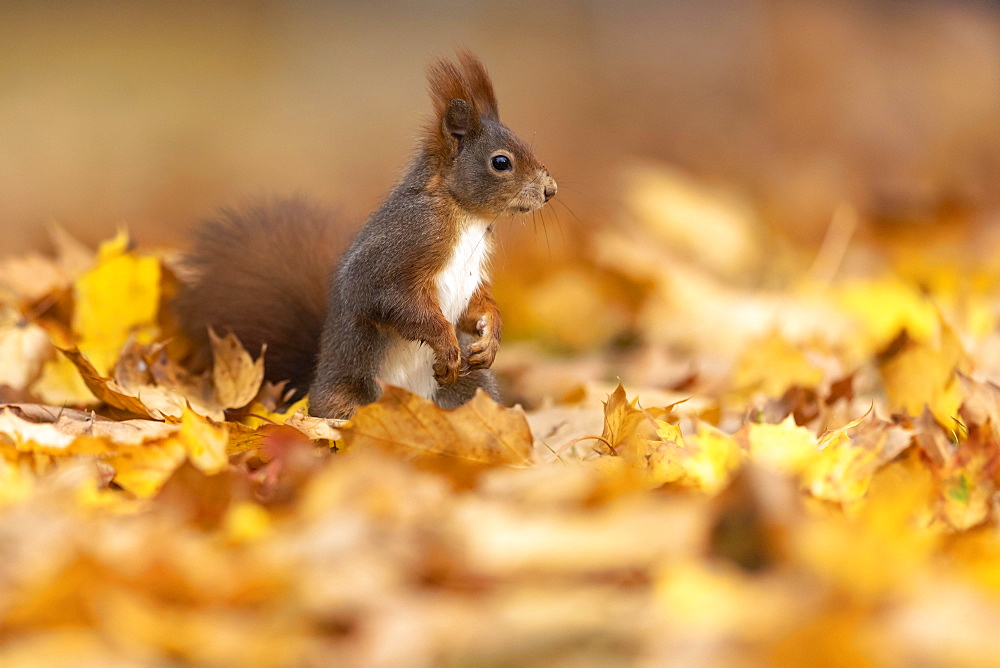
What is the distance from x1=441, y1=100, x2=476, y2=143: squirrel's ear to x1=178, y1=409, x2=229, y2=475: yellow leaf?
0.88 m

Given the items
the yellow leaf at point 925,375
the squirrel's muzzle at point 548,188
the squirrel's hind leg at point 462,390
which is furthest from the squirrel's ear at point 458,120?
the yellow leaf at point 925,375

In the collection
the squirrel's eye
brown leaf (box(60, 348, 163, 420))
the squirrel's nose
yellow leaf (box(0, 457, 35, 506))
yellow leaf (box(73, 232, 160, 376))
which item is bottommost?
yellow leaf (box(0, 457, 35, 506))

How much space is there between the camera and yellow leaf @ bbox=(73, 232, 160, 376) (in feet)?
7.68

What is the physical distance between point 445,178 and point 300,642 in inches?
49.7

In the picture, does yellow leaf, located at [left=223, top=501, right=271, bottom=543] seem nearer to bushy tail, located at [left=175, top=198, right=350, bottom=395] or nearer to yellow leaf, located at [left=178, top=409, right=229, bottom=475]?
yellow leaf, located at [left=178, top=409, right=229, bottom=475]

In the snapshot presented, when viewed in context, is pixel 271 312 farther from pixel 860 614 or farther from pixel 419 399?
pixel 860 614

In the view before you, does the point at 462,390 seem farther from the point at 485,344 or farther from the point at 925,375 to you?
the point at 925,375

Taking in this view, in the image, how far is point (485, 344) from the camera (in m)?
2.00

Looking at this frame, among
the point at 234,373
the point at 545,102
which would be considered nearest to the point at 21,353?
the point at 234,373

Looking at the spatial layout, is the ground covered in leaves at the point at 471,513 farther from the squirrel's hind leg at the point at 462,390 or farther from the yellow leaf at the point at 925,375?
the squirrel's hind leg at the point at 462,390

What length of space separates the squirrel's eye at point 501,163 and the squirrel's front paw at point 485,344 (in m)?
0.30

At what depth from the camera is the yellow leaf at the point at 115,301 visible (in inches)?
92.1

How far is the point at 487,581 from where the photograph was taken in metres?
1.04

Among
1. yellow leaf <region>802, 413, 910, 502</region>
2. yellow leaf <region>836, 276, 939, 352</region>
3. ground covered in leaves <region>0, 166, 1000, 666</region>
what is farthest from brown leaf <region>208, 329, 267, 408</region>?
yellow leaf <region>836, 276, 939, 352</region>
